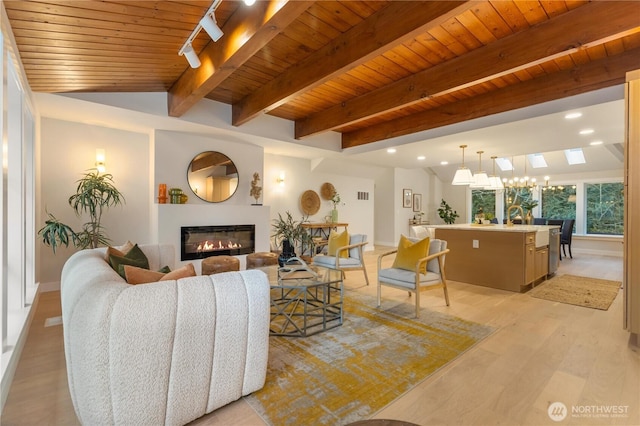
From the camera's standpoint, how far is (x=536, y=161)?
8.23 meters

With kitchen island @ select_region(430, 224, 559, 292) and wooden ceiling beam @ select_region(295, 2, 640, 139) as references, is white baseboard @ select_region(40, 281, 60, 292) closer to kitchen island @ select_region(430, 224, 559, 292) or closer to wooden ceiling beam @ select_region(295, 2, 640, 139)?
wooden ceiling beam @ select_region(295, 2, 640, 139)

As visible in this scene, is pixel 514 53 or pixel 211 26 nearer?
pixel 211 26

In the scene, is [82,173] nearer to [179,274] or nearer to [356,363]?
[179,274]

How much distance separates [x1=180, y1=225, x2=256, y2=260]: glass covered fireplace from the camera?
466 centimetres

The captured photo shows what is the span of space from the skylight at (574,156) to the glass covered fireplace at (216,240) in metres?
8.07

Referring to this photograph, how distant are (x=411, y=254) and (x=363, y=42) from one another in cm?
222

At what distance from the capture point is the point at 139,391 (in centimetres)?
139

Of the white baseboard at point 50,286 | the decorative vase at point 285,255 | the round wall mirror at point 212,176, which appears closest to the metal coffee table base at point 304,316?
the decorative vase at point 285,255

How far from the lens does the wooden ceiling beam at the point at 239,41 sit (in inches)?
72.9

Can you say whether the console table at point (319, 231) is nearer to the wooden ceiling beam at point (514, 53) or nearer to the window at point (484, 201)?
the wooden ceiling beam at point (514, 53)

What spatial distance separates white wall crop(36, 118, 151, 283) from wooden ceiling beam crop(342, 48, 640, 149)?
13.2 feet

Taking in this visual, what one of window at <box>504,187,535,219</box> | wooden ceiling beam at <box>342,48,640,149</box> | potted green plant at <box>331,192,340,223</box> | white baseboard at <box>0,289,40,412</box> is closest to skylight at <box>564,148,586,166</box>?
window at <box>504,187,535,219</box>

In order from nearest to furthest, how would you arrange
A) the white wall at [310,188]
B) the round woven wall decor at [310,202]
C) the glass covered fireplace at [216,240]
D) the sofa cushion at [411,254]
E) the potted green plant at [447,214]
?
the sofa cushion at [411,254], the glass covered fireplace at [216,240], the white wall at [310,188], the round woven wall decor at [310,202], the potted green plant at [447,214]

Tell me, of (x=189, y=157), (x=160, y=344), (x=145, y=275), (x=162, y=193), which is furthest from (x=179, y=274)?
(x=189, y=157)
